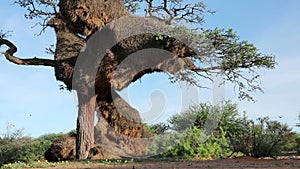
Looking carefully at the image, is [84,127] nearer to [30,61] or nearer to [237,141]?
[30,61]

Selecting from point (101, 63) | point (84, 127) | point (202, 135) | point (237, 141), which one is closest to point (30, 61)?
point (101, 63)

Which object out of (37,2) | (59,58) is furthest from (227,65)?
(37,2)

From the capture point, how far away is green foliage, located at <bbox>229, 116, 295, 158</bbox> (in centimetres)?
965

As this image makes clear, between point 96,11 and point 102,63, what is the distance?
1902mm

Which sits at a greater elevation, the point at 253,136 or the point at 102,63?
the point at 102,63

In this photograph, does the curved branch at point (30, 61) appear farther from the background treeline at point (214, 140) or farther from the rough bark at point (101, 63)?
the background treeline at point (214, 140)

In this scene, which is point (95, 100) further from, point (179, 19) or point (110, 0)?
point (179, 19)

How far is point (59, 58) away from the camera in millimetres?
14164

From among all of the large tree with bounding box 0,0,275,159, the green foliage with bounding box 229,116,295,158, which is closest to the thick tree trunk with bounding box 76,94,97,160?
the large tree with bounding box 0,0,275,159

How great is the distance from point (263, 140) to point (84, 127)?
6.74 metres

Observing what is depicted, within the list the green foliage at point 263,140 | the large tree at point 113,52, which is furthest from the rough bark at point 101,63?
the green foliage at point 263,140

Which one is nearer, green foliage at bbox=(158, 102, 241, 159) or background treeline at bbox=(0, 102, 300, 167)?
background treeline at bbox=(0, 102, 300, 167)

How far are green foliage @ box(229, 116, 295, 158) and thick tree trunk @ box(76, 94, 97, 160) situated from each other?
18.8ft

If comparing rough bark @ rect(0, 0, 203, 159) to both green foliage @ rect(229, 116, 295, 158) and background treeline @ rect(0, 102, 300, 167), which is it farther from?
green foliage @ rect(229, 116, 295, 158)
